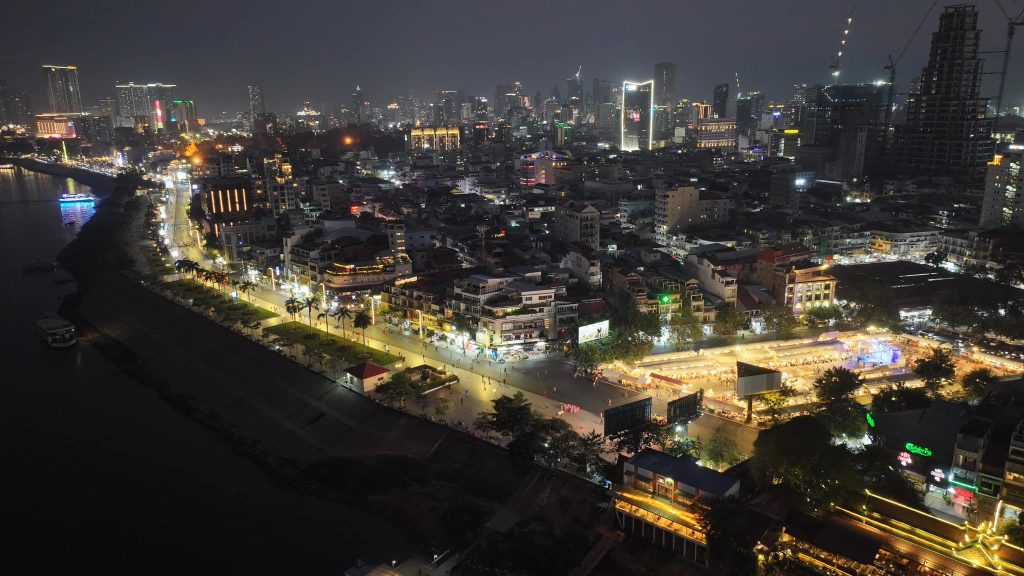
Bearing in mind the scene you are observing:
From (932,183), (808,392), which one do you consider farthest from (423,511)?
(932,183)

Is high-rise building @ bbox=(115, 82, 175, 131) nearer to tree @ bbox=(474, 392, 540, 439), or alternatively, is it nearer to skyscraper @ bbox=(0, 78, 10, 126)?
skyscraper @ bbox=(0, 78, 10, 126)

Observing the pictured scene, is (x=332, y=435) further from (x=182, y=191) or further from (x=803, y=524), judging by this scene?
(x=182, y=191)

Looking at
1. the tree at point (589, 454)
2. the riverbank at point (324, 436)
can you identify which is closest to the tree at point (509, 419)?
the riverbank at point (324, 436)

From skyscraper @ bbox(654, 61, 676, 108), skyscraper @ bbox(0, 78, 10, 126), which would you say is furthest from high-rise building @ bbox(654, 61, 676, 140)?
skyscraper @ bbox(0, 78, 10, 126)

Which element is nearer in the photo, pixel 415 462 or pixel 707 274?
pixel 415 462

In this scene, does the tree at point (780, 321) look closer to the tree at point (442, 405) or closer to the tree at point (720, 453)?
the tree at point (720, 453)

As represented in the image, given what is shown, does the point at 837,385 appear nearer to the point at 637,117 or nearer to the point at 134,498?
the point at 134,498
